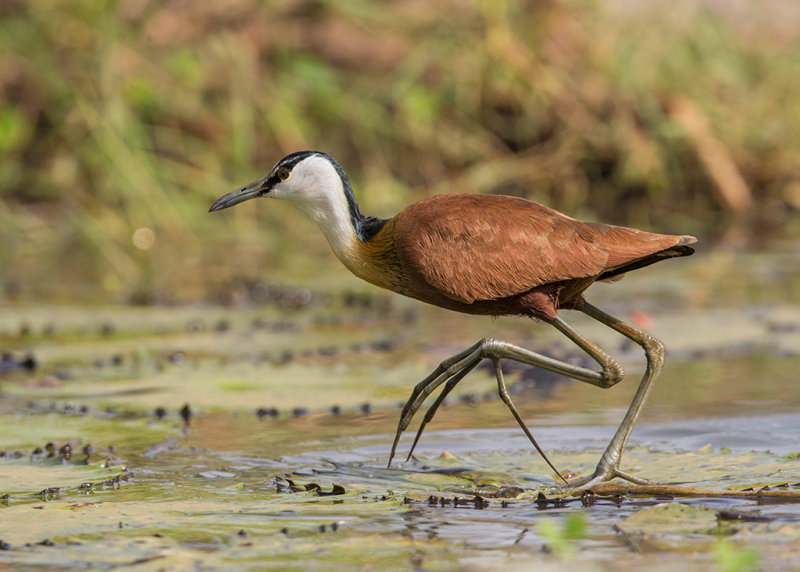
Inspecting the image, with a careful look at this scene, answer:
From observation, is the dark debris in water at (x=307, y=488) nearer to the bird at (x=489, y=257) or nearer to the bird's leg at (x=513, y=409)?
the bird at (x=489, y=257)

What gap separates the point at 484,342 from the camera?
448 cm

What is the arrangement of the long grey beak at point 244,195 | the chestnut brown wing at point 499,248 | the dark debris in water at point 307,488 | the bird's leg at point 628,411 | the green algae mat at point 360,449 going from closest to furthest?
the green algae mat at point 360,449 → the dark debris in water at point 307,488 → the bird's leg at point 628,411 → the chestnut brown wing at point 499,248 → the long grey beak at point 244,195

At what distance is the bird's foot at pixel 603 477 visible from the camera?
13.4 feet

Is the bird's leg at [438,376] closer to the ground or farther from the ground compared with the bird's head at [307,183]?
closer to the ground

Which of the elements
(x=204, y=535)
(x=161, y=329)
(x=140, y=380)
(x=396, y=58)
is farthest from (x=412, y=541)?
(x=396, y=58)

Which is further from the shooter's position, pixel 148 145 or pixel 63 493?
pixel 148 145

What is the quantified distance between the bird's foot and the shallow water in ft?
0.28

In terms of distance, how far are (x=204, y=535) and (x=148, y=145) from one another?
7920 millimetres

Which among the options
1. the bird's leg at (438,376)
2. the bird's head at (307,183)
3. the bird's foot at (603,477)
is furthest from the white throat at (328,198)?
the bird's foot at (603,477)

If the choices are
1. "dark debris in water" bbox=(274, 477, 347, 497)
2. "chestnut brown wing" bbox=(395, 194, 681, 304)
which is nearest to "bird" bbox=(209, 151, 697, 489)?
"chestnut brown wing" bbox=(395, 194, 681, 304)

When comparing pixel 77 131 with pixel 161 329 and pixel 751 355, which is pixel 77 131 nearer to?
pixel 161 329

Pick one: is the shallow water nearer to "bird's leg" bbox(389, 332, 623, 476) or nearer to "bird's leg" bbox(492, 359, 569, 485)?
"bird's leg" bbox(492, 359, 569, 485)

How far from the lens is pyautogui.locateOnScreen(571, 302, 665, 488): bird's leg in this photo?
4.14 metres

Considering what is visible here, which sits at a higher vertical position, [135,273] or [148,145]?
[148,145]
